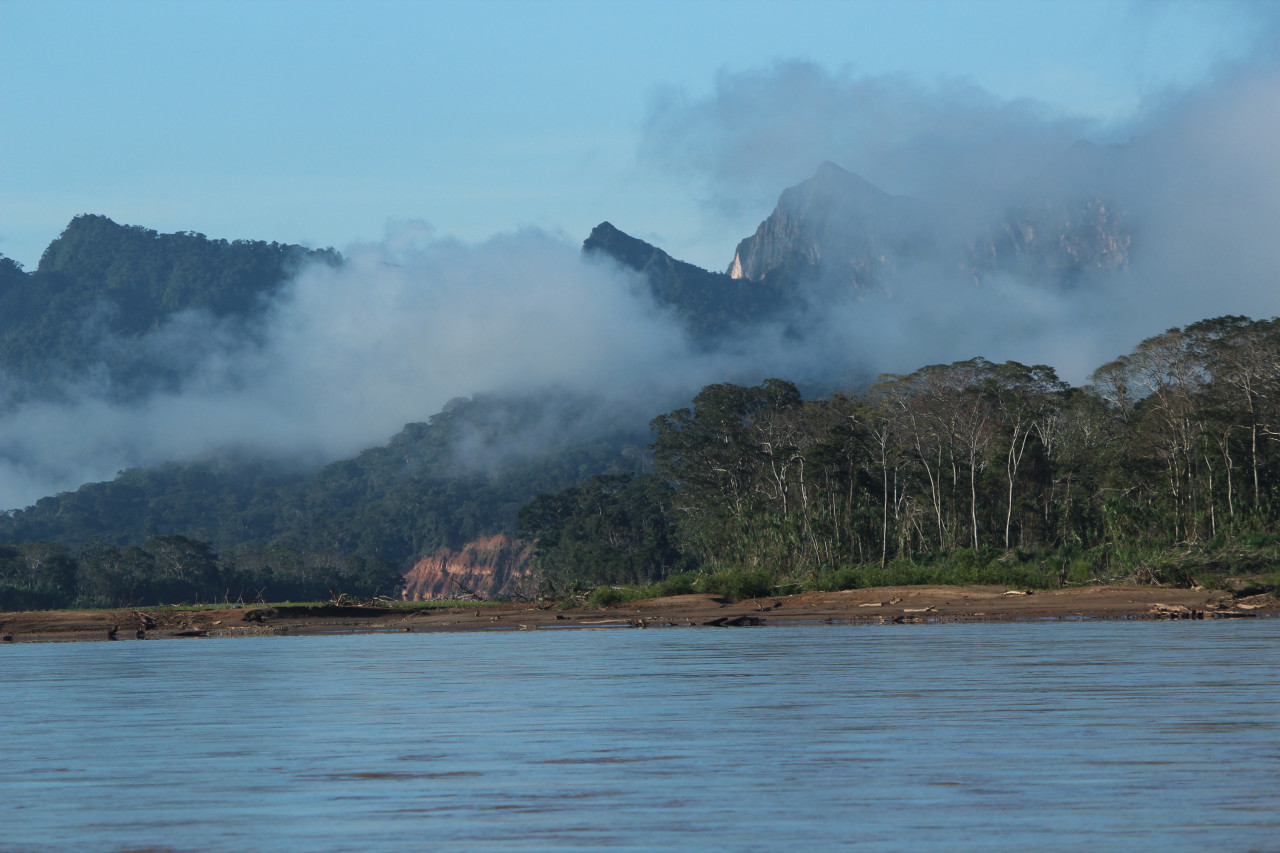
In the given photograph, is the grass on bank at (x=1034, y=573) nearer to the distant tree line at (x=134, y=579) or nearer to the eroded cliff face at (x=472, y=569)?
the distant tree line at (x=134, y=579)

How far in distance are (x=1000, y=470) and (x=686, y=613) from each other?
26.3 meters

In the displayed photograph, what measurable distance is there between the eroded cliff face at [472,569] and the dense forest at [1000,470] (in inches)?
3154

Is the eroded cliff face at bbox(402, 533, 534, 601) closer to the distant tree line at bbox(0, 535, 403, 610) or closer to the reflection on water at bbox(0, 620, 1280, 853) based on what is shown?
the distant tree line at bbox(0, 535, 403, 610)

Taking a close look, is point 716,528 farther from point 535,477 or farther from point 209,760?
point 535,477

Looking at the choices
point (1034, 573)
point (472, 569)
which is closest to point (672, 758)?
point (1034, 573)

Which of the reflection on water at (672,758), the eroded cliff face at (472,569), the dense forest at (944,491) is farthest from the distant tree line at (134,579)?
the reflection on water at (672,758)

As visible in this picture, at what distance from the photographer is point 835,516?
6888 centimetres

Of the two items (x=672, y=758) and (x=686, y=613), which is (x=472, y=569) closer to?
(x=686, y=613)

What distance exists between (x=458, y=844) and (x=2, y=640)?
5053cm

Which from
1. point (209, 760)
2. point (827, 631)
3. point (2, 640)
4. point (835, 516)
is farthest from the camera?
point (835, 516)

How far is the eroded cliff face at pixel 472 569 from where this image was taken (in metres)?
170

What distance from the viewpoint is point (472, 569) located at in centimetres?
17500

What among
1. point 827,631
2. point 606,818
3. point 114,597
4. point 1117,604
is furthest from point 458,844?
point 114,597

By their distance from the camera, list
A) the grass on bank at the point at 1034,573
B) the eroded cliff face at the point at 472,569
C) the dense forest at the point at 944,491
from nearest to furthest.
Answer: the grass on bank at the point at 1034,573 → the dense forest at the point at 944,491 → the eroded cliff face at the point at 472,569
